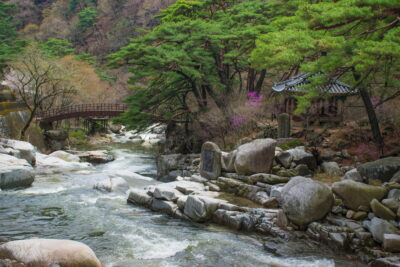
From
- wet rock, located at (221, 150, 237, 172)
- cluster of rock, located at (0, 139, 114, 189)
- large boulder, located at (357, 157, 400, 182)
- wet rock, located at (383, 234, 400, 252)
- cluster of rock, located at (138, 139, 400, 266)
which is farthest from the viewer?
cluster of rock, located at (0, 139, 114, 189)

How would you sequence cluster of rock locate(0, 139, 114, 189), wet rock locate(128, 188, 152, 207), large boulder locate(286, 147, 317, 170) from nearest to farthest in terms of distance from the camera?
wet rock locate(128, 188, 152, 207) → large boulder locate(286, 147, 317, 170) → cluster of rock locate(0, 139, 114, 189)

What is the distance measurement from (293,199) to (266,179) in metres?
2.62

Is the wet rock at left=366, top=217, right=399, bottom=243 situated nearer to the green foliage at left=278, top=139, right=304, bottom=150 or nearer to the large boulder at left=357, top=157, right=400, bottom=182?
the large boulder at left=357, top=157, right=400, bottom=182

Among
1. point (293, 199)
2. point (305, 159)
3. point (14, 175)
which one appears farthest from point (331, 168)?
point (14, 175)

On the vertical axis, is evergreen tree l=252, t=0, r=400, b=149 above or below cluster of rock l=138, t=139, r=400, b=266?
above

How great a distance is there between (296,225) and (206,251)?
212 cm

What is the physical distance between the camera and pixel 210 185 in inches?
432

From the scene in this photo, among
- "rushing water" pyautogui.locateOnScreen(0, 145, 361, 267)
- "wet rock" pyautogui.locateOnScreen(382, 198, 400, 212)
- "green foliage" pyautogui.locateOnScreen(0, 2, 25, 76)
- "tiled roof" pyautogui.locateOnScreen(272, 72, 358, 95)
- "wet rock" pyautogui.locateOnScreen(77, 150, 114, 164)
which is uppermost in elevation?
"green foliage" pyautogui.locateOnScreen(0, 2, 25, 76)

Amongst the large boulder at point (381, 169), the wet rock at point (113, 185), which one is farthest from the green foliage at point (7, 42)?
the large boulder at point (381, 169)

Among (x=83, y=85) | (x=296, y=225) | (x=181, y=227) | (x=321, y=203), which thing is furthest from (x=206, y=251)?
(x=83, y=85)

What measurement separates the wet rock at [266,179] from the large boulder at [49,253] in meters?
5.78

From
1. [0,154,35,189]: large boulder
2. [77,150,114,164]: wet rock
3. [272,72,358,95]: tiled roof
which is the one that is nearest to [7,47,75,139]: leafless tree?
[77,150,114,164]: wet rock

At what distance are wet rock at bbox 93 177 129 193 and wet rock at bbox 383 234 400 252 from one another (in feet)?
27.6

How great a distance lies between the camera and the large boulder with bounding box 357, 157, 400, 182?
325 inches
